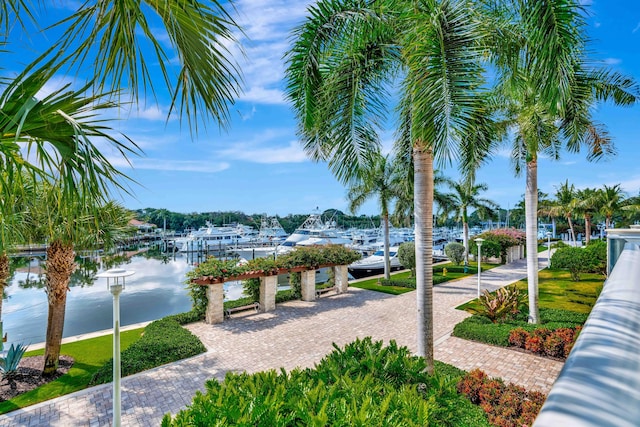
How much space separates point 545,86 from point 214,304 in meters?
10.7

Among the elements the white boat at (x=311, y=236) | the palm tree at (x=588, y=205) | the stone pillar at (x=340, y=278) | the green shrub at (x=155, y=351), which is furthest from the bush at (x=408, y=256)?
the palm tree at (x=588, y=205)

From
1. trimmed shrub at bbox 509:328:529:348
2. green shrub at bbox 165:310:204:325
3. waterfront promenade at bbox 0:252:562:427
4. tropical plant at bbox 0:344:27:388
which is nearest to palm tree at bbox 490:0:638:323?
trimmed shrub at bbox 509:328:529:348

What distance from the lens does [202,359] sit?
855cm

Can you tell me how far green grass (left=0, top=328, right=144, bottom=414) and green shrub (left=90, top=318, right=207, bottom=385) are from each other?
17.2 inches

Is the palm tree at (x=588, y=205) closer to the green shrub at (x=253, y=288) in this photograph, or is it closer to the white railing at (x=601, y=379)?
the green shrub at (x=253, y=288)

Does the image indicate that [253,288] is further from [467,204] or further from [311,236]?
[311,236]

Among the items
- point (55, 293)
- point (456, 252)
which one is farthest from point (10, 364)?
point (456, 252)

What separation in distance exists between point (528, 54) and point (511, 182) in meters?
6.99

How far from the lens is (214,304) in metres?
11.4

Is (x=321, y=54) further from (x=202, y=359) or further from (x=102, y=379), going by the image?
(x=102, y=379)

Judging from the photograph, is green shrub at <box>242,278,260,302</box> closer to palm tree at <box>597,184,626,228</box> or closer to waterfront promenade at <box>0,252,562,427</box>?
waterfront promenade at <box>0,252,562,427</box>

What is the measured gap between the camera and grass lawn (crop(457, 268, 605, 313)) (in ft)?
41.0

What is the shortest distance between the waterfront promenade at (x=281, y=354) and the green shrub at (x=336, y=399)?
3.82m

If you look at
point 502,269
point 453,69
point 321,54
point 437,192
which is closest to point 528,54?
point 453,69
